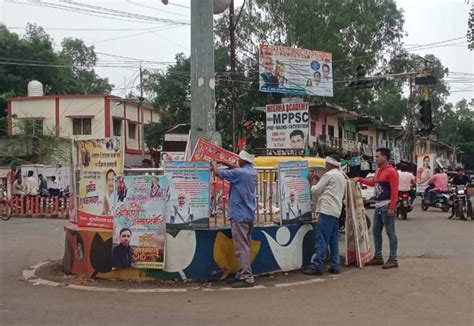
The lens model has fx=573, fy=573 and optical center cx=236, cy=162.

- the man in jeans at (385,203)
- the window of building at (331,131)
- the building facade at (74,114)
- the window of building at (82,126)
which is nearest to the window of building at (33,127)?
the building facade at (74,114)

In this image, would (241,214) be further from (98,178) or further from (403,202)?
(403,202)

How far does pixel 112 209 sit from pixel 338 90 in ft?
112

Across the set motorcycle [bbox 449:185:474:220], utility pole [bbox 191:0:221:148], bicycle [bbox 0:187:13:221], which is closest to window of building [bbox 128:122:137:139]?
bicycle [bbox 0:187:13:221]

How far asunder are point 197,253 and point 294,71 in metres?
25.8

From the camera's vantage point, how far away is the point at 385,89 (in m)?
50.0

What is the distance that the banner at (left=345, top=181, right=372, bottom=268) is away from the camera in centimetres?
884

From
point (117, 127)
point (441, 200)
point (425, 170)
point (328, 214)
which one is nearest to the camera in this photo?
point (328, 214)

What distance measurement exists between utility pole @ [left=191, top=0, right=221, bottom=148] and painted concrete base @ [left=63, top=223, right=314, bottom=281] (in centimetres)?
168

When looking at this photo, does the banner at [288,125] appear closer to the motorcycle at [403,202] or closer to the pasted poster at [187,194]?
the motorcycle at [403,202]

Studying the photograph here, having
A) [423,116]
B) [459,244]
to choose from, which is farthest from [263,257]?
[423,116]

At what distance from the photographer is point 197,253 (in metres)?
7.69

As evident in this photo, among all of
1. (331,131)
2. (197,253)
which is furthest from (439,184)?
(331,131)

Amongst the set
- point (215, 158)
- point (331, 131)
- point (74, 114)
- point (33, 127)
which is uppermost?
point (74, 114)

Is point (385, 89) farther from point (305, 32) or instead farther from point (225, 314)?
point (225, 314)
